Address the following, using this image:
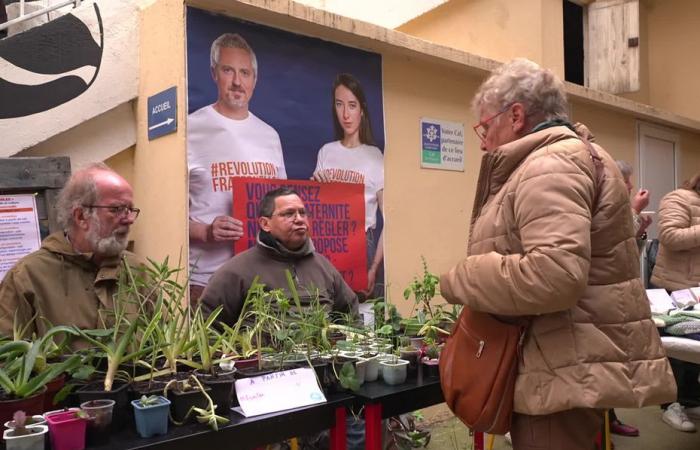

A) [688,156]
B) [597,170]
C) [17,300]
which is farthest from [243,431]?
[688,156]

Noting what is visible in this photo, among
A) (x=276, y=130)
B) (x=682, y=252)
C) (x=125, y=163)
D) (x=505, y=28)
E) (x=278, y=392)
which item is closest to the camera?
(x=278, y=392)

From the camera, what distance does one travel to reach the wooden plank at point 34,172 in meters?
2.97

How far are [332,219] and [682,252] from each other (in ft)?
7.35

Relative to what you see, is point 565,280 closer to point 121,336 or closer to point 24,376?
point 121,336

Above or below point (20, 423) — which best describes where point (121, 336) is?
above

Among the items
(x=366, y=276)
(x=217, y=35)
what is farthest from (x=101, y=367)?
(x=366, y=276)

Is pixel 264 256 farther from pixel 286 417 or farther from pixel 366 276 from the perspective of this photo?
pixel 286 417

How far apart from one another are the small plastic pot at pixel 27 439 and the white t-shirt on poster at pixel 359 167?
2683 mm

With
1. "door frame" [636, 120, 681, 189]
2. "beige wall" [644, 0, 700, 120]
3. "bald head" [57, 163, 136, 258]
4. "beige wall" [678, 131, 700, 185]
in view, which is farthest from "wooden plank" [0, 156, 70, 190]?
"beige wall" [644, 0, 700, 120]

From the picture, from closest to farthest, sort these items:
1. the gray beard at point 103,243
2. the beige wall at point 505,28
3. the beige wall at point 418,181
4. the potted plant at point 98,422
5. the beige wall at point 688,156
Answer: the potted plant at point 98,422, the gray beard at point 103,243, the beige wall at point 418,181, the beige wall at point 505,28, the beige wall at point 688,156

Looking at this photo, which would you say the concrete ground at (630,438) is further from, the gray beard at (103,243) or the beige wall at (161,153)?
the gray beard at (103,243)

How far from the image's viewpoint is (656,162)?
7.22 m

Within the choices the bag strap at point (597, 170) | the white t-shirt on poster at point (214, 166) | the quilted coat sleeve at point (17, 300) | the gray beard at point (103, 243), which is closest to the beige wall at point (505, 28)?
the white t-shirt on poster at point (214, 166)

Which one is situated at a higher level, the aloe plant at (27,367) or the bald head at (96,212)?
the bald head at (96,212)
